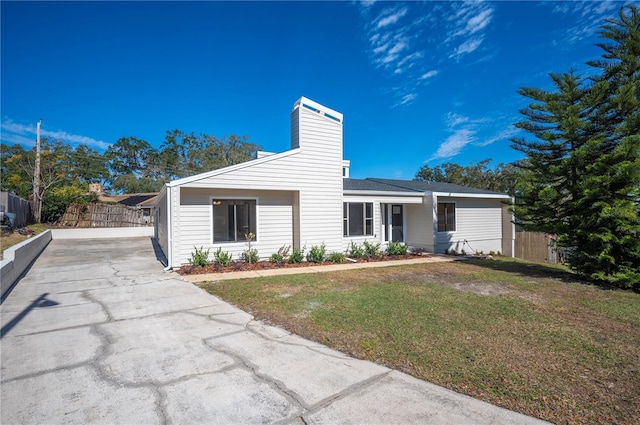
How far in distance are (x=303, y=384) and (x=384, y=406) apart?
75cm

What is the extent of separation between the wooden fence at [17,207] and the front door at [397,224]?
62.2 ft

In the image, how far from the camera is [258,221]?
10148 millimetres

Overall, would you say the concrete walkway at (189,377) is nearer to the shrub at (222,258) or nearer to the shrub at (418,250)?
the shrub at (222,258)

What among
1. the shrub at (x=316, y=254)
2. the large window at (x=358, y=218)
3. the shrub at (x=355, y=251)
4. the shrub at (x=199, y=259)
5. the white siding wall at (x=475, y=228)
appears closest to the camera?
the shrub at (x=199, y=259)

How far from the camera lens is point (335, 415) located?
2385mm

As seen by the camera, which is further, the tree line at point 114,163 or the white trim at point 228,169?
the tree line at point 114,163

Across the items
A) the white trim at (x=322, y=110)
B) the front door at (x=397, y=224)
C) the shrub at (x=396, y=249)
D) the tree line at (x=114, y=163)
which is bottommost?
the shrub at (x=396, y=249)

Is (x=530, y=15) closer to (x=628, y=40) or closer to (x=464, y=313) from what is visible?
(x=628, y=40)

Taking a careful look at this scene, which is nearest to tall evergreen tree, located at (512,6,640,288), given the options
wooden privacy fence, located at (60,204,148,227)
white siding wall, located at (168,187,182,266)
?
white siding wall, located at (168,187,182,266)

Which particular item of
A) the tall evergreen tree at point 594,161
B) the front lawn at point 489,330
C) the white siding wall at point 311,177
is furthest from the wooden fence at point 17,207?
the tall evergreen tree at point 594,161

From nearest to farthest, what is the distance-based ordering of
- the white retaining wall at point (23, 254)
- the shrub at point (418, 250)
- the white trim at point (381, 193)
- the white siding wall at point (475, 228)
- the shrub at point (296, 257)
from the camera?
the white retaining wall at point (23, 254) → the shrub at point (296, 257) → the white trim at point (381, 193) → the shrub at point (418, 250) → the white siding wall at point (475, 228)

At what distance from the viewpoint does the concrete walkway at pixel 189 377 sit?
7.85 feet

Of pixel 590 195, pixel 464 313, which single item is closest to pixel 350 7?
pixel 590 195

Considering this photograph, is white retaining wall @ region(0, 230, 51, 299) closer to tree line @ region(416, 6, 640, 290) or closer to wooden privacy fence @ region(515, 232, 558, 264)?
tree line @ region(416, 6, 640, 290)
